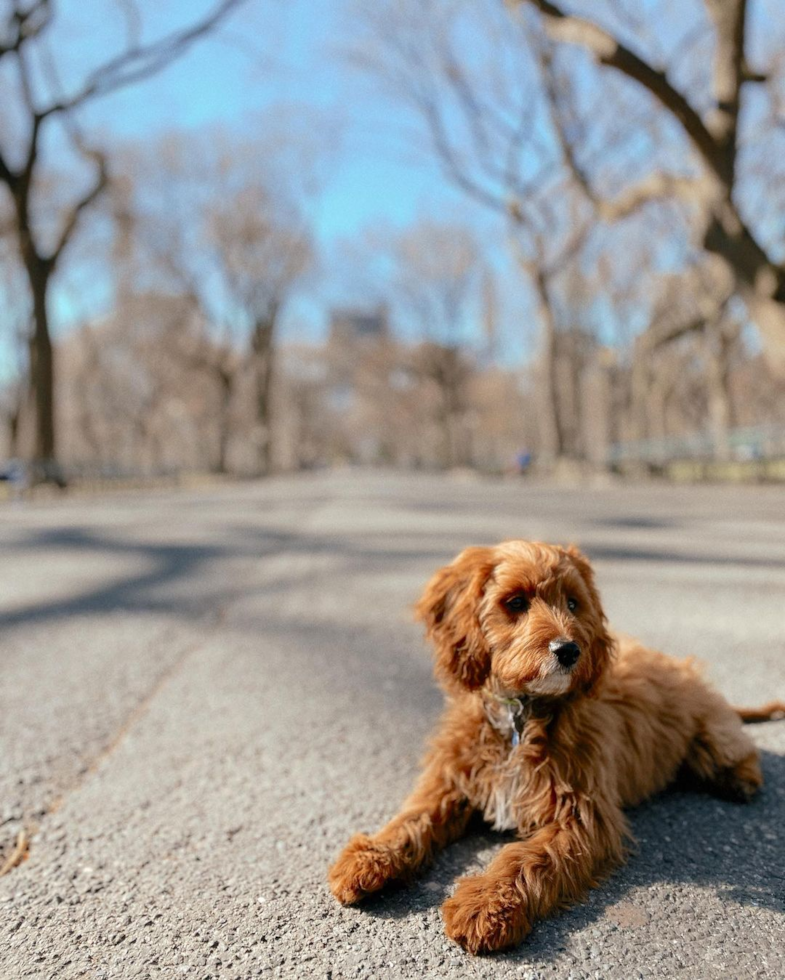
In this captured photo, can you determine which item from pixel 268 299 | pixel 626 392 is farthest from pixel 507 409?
pixel 268 299

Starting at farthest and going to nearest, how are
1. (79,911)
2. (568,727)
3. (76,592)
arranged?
(76,592) < (568,727) < (79,911)

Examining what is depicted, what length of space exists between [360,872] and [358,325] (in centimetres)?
5169

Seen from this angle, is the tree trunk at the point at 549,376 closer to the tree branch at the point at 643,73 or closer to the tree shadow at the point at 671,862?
the tree branch at the point at 643,73

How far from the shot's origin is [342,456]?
129000 mm

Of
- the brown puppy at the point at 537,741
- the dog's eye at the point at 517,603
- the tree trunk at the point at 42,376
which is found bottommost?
the brown puppy at the point at 537,741

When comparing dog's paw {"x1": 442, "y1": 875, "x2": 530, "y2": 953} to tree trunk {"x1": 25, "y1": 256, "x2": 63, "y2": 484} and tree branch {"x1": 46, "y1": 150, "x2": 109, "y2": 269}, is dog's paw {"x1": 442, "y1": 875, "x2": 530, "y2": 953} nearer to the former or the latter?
tree trunk {"x1": 25, "y1": 256, "x2": 63, "y2": 484}

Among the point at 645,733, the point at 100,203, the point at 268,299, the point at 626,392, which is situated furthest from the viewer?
the point at 626,392

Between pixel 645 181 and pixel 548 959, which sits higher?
pixel 645 181

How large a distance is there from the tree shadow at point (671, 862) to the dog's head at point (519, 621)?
18.7 inches

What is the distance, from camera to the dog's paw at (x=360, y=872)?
6.29 feet

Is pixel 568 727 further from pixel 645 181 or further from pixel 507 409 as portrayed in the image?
pixel 507 409

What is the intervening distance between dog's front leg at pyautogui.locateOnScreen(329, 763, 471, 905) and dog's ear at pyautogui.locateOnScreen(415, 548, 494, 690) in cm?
31

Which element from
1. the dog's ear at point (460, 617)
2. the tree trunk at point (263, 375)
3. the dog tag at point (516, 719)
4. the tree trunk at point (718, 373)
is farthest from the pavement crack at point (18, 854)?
the tree trunk at point (263, 375)

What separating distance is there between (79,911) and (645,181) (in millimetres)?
13317
